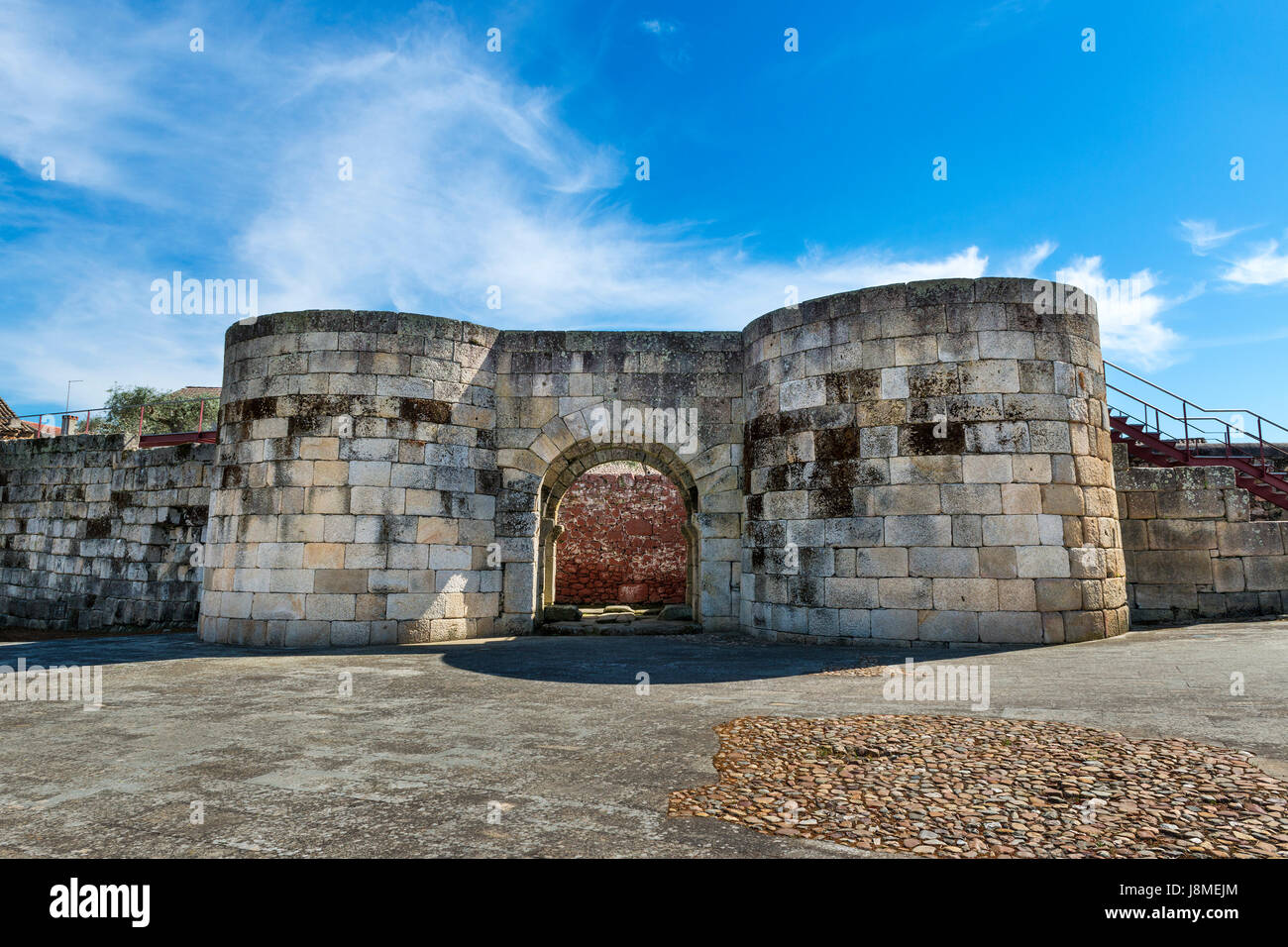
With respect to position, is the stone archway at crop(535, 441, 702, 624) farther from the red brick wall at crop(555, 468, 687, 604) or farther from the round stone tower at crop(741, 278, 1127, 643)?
the red brick wall at crop(555, 468, 687, 604)

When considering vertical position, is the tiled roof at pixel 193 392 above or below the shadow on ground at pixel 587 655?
above

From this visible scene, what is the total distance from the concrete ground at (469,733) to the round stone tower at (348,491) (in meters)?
1.15

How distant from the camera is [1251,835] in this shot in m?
2.60

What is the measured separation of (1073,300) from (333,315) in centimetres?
911

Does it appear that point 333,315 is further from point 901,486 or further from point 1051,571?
point 1051,571

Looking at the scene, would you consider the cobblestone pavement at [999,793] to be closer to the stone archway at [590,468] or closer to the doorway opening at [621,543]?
the stone archway at [590,468]

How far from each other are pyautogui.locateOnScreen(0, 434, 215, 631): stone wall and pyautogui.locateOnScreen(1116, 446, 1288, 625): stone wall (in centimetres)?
1353

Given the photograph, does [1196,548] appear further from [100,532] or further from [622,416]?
[100,532]

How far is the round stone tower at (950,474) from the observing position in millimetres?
7828

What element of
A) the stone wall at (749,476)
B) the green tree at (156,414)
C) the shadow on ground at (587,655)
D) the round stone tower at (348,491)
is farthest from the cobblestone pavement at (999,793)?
the green tree at (156,414)

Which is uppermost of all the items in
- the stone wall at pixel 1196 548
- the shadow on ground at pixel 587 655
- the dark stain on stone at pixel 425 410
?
the dark stain on stone at pixel 425 410

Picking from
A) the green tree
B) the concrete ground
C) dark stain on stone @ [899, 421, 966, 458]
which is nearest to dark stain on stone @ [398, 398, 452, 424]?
the concrete ground

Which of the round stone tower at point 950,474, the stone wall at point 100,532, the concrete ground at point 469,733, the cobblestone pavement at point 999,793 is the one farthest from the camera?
the stone wall at point 100,532

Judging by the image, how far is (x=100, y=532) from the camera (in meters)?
13.3
